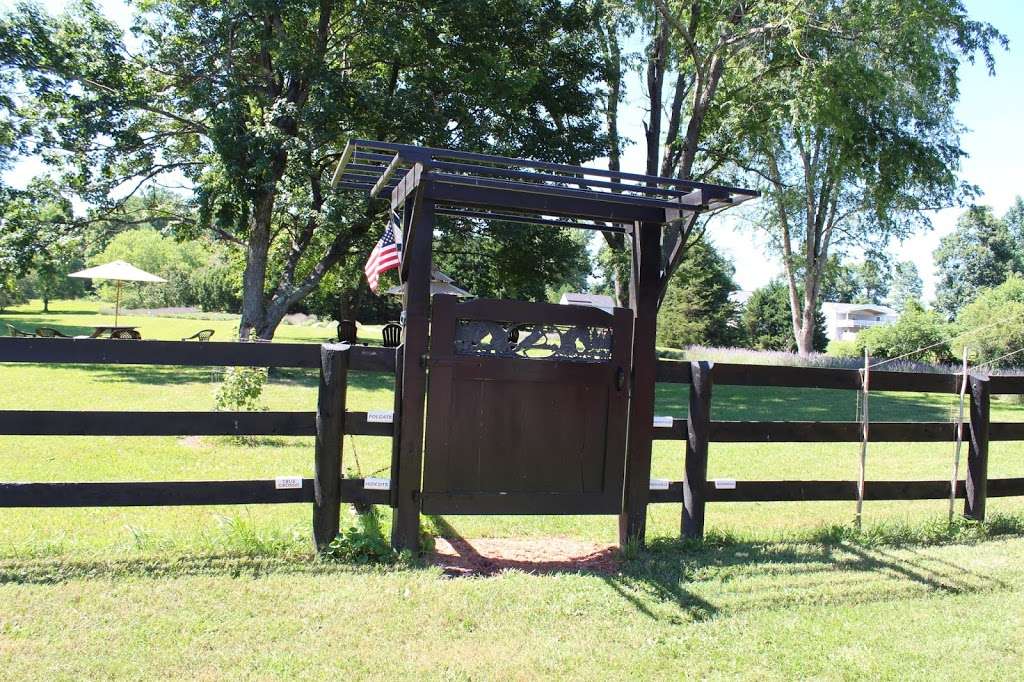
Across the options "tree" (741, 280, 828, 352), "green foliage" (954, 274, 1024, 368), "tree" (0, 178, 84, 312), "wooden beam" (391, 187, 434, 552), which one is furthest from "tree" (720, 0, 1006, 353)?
"tree" (741, 280, 828, 352)

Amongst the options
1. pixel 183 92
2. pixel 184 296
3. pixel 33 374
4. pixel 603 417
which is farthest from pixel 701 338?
pixel 184 296

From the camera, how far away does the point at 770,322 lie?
48.8 metres

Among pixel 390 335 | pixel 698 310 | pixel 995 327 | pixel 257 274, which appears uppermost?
pixel 698 310

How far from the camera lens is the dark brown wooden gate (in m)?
5.28

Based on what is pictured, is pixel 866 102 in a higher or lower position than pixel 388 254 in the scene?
higher

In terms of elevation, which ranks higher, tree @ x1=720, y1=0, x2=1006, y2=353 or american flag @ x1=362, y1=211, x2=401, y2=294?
tree @ x1=720, y1=0, x2=1006, y2=353

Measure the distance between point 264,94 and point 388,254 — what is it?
1613cm

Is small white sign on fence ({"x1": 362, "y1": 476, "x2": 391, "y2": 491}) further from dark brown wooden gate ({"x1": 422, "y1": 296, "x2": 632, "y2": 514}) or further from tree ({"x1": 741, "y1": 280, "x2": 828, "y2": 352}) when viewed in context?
tree ({"x1": 741, "y1": 280, "x2": 828, "y2": 352})

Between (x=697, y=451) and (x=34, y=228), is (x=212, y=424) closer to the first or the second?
(x=697, y=451)

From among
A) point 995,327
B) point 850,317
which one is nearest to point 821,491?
point 995,327

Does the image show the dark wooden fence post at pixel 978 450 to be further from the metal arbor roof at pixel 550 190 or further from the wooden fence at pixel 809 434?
the metal arbor roof at pixel 550 190

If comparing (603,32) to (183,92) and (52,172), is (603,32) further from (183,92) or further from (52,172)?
(52,172)

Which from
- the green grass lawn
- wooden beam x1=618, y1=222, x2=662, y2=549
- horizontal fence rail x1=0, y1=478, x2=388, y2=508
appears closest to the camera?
the green grass lawn

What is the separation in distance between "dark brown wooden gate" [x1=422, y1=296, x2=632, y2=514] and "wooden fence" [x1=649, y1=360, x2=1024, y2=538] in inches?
18.1
